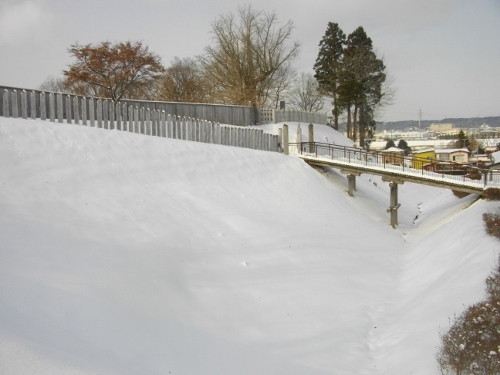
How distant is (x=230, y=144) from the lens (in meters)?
19.2

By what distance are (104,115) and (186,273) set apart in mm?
6554

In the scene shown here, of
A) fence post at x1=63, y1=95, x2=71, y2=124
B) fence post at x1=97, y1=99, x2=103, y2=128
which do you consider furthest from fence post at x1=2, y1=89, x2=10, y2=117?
fence post at x1=97, y1=99, x2=103, y2=128

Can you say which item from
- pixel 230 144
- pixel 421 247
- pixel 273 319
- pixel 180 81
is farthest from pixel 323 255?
pixel 180 81

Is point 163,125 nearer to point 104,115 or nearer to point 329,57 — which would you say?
point 104,115

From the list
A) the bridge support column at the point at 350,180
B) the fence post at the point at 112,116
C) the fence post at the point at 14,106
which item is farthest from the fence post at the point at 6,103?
the bridge support column at the point at 350,180

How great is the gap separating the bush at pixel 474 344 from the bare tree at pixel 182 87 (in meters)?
43.5

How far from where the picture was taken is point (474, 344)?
742 centimetres

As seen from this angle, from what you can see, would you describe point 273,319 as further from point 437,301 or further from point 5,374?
→ point 5,374

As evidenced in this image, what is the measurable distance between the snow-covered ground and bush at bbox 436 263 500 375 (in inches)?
21.5

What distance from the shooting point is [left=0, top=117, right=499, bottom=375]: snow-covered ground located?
6719 millimetres

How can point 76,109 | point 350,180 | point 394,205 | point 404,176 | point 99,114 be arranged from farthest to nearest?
point 350,180
point 394,205
point 404,176
point 99,114
point 76,109

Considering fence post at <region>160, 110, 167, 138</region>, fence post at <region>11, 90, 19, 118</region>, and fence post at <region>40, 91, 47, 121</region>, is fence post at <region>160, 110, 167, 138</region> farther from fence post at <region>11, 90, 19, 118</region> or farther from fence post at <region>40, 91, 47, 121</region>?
fence post at <region>11, 90, 19, 118</region>

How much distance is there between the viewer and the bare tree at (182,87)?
165 ft

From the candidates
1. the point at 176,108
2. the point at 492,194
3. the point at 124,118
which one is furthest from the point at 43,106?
the point at 492,194
